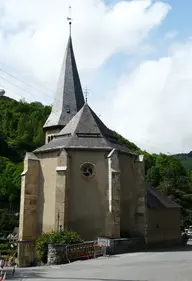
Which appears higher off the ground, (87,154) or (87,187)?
(87,154)

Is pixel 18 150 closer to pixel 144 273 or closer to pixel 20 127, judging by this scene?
pixel 20 127

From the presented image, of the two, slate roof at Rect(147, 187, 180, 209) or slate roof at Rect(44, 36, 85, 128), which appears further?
slate roof at Rect(44, 36, 85, 128)

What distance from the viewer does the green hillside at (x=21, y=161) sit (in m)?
54.1

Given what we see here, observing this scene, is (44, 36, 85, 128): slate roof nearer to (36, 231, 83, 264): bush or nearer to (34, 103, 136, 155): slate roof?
(34, 103, 136, 155): slate roof

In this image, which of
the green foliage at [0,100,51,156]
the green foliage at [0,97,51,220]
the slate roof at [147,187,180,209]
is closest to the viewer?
the slate roof at [147,187,180,209]

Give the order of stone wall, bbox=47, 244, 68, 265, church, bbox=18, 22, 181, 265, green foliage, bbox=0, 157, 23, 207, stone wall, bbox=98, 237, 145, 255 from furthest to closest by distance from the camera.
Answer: green foliage, bbox=0, 157, 23, 207
church, bbox=18, 22, 181, 265
stone wall, bbox=98, 237, 145, 255
stone wall, bbox=47, 244, 68, 265

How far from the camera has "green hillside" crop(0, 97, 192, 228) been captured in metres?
54.1

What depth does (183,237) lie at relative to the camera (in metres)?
34.3

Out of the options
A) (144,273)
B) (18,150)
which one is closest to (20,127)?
(18,150)

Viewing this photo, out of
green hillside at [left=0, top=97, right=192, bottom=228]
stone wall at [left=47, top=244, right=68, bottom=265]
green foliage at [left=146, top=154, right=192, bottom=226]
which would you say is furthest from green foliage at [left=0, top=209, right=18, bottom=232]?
stone wall at [left=47, top=244, right=68, bottom=265]

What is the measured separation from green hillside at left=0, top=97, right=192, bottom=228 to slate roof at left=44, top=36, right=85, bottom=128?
20641 mm

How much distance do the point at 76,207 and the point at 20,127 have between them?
86.0 meters

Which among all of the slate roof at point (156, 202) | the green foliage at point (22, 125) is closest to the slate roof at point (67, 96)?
the slate roof at point (156, 202)

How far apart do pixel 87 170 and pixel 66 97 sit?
1299cm
